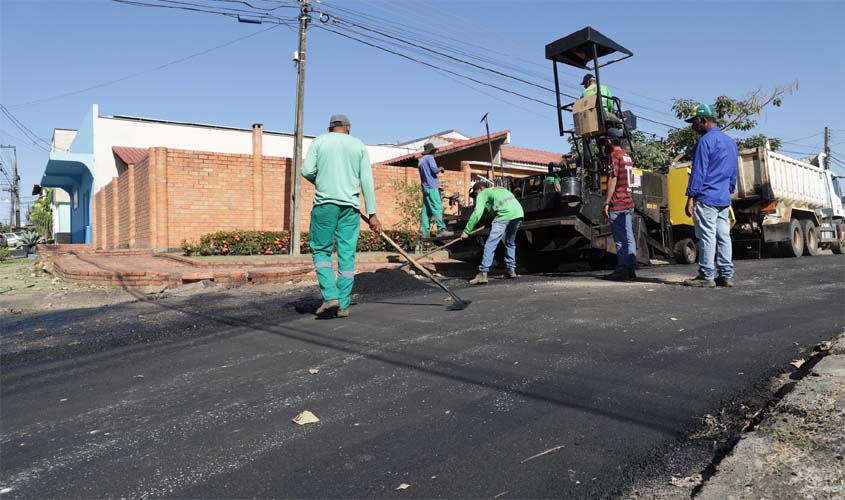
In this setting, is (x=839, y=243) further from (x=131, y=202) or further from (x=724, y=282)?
(x=131, y=202)

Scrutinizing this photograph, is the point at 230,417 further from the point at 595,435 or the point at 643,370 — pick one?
the point at 643,370

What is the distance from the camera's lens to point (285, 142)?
26.9m

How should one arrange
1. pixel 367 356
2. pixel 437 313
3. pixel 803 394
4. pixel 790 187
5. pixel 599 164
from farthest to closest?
pixel 790 187 → pixel 599 164 → pixel 437 313 → pixel 367 356 → pixel 803 394

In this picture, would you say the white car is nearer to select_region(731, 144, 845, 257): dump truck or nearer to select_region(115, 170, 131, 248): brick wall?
select_region(115, 170, 131, 248): brick wall

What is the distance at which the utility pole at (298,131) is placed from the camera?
520 inches

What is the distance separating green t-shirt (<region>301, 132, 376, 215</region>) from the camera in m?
5.32

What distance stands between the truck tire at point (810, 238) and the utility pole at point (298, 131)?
1164 centimetres

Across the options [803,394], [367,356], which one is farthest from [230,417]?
[803,394]

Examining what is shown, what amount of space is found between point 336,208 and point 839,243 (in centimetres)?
1570

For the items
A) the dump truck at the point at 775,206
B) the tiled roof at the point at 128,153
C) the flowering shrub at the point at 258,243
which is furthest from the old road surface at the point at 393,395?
the tiled roof at the point at 128,153

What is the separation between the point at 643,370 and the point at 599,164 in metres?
5.93

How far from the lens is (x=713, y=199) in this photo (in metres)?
6.27

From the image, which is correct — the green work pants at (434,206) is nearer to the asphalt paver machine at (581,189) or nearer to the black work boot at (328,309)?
the asphalt paver machine at (581,189)

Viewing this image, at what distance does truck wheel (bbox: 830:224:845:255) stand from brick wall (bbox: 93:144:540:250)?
1036 cm
